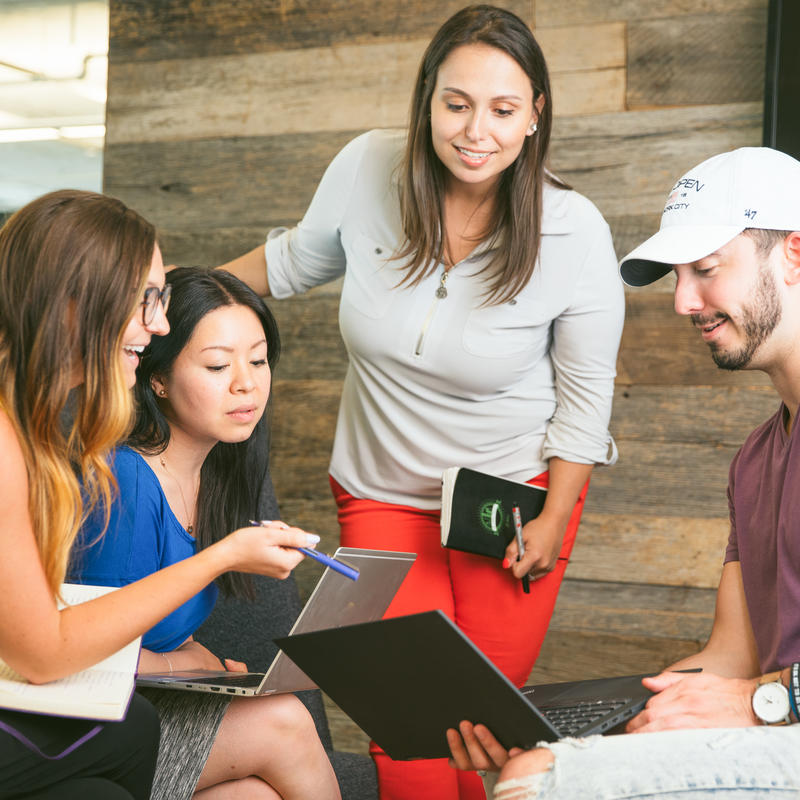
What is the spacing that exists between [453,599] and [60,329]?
901 millimetres

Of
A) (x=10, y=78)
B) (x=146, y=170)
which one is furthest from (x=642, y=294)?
(x=10, y=78)

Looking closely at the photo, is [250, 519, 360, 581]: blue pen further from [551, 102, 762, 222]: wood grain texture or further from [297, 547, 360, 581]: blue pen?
[551, 102, 762, 222]: wood grain texture

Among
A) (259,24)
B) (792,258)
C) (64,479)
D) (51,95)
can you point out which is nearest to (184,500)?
(64,479)

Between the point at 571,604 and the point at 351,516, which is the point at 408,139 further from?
the point at 571,604

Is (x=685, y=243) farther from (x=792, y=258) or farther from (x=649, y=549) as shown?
(x=649, y=549)

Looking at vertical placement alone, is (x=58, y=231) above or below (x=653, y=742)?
above

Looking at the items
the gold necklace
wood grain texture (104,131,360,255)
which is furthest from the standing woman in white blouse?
wood grain texture (104,131,360,255)

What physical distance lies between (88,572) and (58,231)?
1.56ft

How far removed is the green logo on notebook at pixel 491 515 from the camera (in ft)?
5.19

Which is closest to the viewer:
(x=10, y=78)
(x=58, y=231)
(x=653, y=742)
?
(x=653, y=742)

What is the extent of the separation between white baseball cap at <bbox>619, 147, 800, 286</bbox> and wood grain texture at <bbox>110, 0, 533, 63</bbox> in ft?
4.06

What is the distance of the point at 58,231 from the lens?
3.52ft

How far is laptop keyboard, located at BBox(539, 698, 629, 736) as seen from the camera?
1.06 meters

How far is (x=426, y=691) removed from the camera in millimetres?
1028
